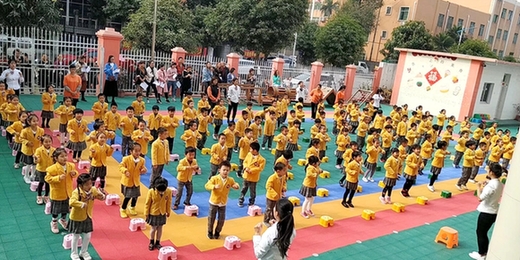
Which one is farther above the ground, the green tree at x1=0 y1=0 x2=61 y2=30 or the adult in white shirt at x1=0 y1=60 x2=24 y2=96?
the green tree at x1=0 y1=0 x2=61 y2=30

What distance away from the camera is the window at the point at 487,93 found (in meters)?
22.5

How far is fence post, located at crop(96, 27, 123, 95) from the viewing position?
15681mm

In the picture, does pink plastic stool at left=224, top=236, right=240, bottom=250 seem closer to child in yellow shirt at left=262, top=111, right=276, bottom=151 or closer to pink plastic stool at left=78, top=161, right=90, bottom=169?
pink plastic stool at left=78, top=161, right=90, bottom=169

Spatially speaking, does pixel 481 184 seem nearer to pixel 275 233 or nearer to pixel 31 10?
pixel 275 233

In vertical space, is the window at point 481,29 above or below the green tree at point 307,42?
above

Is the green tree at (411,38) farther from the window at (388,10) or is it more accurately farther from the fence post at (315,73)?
the fence post at (315,73)

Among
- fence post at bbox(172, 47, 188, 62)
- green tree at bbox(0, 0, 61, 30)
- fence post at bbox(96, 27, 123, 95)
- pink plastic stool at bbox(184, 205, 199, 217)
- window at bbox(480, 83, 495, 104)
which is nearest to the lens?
pink plastic stool at bbox(184, 205, 199, 217)

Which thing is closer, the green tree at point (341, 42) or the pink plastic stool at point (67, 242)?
the pink plastic stool at point (67, 242)

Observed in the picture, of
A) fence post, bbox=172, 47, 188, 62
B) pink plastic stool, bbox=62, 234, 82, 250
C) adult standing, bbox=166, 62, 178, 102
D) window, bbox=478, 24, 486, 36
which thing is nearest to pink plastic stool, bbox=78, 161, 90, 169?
pink plastic stool, bbox=62, 234, 82, 250

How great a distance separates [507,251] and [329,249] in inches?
113

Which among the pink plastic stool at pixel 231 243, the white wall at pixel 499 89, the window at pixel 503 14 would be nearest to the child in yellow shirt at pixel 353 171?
the pink plastic stool at pixel 231 243

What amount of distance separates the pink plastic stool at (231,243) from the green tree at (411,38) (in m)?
29.8

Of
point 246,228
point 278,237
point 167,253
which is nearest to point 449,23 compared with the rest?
point 246,228

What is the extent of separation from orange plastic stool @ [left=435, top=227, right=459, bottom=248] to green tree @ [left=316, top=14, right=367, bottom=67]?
2539cm
